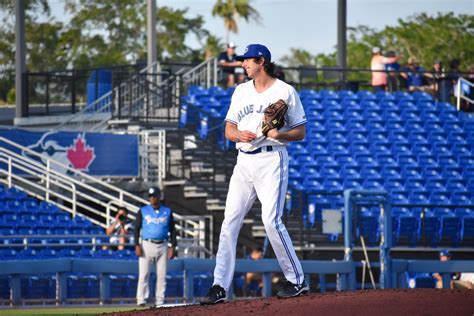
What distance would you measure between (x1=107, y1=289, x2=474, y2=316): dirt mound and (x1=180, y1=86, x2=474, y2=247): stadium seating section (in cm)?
1341

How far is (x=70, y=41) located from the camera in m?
54.3

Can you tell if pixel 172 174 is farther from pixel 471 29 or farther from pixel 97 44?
pixel 471 29

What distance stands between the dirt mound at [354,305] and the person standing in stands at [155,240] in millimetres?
8008

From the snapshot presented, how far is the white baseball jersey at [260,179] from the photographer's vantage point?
9.80m

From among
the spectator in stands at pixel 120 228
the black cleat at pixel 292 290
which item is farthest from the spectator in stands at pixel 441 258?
the black cleat at pixel 292 290

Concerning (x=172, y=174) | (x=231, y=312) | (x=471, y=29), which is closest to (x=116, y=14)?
(x=471, y=29)

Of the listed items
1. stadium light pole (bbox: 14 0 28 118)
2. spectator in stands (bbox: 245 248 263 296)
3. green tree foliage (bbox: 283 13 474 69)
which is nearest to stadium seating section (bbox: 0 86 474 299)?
spectator in stands (bbox: 245 248 263 296)

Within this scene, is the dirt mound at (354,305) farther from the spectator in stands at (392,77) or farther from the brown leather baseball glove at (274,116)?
the spectator in stands at (392,77)

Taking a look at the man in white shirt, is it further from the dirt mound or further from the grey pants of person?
the grey pants of person

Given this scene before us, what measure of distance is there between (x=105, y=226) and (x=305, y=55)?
5577 cm

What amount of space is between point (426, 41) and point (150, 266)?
43.3 metres

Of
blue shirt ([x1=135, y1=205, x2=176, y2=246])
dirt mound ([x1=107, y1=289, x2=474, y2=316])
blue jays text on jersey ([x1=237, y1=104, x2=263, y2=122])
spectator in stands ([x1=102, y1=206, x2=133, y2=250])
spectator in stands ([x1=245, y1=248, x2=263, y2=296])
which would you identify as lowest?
spectator in stands ([x1=245, y1=248, x2=263, y2=296])

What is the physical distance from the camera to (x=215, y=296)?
9820 mm

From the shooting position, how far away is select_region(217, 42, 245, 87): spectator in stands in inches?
1123
